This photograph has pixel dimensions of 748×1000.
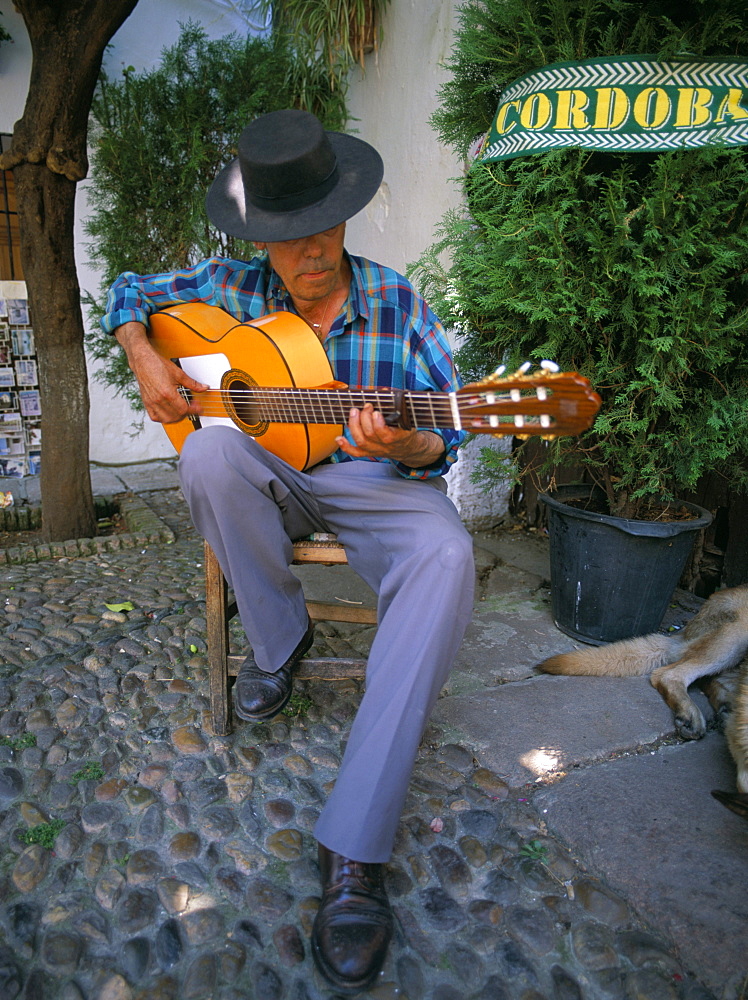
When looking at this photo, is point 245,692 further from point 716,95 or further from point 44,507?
point 44,507

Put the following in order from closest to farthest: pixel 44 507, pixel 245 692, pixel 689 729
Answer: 1. pixel 245 692
2. pixel 689 729
3. pixel 44 507

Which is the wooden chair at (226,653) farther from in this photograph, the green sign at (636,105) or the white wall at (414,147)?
the white wall at (414,147)

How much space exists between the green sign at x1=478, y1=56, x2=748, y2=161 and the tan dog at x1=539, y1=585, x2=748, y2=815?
1712 mm

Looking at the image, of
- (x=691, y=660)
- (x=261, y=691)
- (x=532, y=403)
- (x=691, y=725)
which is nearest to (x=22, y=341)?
(x=261, y=691)

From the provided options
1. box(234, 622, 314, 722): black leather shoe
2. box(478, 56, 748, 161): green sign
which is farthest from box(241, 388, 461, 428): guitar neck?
box(478, 56, 748, 161): green sign

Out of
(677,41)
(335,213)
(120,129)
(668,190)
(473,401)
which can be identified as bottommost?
(473,401)

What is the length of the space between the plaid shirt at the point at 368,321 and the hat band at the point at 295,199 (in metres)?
0.33

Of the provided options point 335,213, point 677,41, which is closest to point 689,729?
point 335,213

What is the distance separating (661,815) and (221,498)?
1.56 meters

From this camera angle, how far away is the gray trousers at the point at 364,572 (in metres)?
1.64

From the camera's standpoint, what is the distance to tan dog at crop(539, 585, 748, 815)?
242 centimetres

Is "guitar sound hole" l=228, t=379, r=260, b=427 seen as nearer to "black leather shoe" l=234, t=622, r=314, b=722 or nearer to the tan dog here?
"black leather shoe" l=234, t=622, r=314, b=722

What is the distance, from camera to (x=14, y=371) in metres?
6.05

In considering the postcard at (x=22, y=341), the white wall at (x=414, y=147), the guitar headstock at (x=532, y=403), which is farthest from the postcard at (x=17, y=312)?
the guitar headstock at (x=532, y=403)
